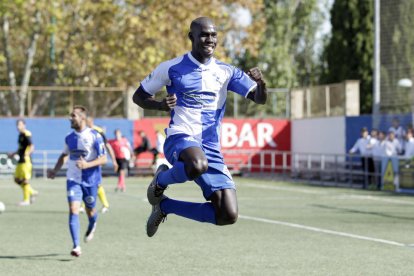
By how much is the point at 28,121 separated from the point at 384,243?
28704mm

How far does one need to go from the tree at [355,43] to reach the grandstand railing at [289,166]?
1614 cm

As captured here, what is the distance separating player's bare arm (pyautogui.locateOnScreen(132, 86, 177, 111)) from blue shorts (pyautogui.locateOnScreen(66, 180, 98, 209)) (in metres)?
4.55

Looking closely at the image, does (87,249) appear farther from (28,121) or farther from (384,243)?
(28,121)

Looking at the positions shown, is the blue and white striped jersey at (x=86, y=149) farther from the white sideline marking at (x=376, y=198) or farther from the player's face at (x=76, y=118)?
the white sideline marking at (x=376, y=198)

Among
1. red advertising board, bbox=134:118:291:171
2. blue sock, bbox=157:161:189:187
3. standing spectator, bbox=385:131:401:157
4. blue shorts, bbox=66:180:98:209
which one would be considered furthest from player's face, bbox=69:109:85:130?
red advertising board, bbox=134:118:291:171

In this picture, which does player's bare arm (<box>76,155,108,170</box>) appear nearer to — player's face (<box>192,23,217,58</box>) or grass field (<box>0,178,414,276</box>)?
grass field (<box>0,178,414,276</box>)

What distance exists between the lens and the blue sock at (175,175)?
955 centimetres

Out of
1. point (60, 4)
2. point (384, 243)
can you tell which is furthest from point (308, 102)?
point (384, 243)

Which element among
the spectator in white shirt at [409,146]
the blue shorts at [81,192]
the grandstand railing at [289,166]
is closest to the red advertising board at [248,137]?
the grandstand railing at [289,166]

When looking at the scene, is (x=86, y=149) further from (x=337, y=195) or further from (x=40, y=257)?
(x=337, y=195)

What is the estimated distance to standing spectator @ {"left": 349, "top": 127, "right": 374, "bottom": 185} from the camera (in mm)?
32531

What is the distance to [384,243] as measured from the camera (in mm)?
15930

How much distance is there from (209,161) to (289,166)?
32.9 m

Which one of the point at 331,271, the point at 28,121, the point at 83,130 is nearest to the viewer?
the point at 331,271
